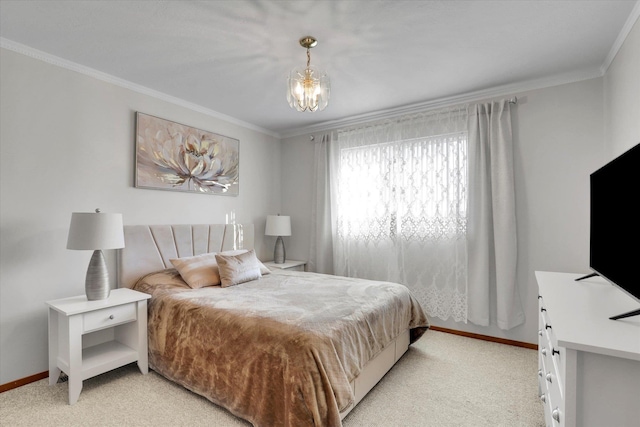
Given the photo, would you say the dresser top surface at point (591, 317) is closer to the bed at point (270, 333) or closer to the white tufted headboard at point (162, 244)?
the bed at point (270, 333)

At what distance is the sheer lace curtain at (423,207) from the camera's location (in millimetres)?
3225

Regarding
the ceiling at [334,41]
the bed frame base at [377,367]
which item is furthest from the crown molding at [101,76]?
the bed frame base at [377,367]

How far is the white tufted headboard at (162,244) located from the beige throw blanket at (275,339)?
0.17 metres

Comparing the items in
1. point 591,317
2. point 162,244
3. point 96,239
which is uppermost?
point 96,239

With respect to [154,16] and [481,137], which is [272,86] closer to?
[154,16]

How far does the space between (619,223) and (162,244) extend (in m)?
3.54

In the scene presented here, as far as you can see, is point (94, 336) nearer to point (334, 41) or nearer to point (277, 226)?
point (277, 226)

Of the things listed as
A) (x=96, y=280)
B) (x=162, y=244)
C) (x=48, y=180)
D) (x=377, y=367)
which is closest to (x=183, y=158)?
(x=162, y=244)

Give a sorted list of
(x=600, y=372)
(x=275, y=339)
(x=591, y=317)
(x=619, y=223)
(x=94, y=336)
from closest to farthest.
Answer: (x=600, y=372) < (x=591, y=317) < (x=619, y=223) < (x=275, y=339) < (x=94, y=336)

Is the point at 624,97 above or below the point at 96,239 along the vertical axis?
above

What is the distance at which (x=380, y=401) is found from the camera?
219 centimetres

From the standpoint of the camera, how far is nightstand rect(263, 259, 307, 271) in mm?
4184

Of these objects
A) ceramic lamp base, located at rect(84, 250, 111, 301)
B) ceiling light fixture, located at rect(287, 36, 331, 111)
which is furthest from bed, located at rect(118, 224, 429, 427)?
ceiling light fixture, located at rect(287, 36, 331, 111)

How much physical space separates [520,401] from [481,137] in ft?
7.95
